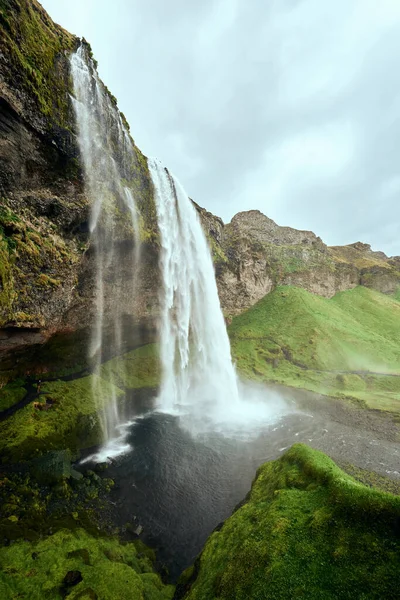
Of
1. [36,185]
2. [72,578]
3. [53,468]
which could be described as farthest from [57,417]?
[36,185]

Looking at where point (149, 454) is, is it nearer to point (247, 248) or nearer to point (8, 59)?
point (8, 59)

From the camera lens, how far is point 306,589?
20.9 ft

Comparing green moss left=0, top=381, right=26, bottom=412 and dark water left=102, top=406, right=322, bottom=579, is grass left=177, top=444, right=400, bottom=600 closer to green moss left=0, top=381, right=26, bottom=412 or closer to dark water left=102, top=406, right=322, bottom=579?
dark water left=102, top=406, right=322, bottom=579

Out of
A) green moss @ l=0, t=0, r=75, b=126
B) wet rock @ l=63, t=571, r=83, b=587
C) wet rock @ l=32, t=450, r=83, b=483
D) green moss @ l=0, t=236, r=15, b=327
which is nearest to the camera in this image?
wet rock @ l=63, t=571, r=83, b=587

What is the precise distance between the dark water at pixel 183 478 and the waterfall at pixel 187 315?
9189 millimetres

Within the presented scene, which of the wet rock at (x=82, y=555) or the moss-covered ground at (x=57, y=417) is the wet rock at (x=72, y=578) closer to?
the wet rock at (x=82, y=555)

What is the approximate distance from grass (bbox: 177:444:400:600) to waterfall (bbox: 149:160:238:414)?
23.0 metres

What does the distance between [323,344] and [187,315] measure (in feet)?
85.4

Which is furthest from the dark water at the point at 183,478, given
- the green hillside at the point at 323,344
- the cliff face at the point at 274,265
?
the cliff face at the point at 274,265

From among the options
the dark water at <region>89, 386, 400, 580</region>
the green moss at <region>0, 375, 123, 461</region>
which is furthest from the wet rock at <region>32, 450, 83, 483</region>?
the dark water at <region>89, 386, 400, 580</region>

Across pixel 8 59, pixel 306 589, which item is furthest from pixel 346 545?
pixel 8 59

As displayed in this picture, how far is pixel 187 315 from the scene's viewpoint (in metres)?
36.8

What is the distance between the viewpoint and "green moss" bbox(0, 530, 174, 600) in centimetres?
867

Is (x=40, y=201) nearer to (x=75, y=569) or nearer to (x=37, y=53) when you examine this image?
(x=37, y=53)
